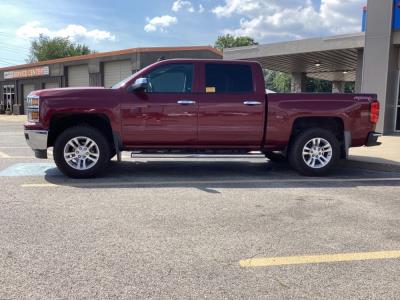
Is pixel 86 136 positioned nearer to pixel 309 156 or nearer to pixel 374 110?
pixel 309 156

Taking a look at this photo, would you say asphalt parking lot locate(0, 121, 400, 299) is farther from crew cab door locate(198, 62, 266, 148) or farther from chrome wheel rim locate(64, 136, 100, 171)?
crew cab door locate(198, 62, 266, 148)

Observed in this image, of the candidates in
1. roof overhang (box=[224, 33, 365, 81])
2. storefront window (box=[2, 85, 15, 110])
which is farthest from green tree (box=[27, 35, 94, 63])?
roof overhang (box=[224, 33, 365, 81])

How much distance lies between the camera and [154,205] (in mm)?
5805

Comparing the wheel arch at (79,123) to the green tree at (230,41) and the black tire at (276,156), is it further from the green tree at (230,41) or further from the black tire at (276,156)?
the green tree at (230,41)

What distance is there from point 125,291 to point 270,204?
9.97 feet

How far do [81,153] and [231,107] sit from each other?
2608 millimetres

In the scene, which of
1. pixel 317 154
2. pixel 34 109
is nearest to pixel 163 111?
pixel 34 109

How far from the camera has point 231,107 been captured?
770cm

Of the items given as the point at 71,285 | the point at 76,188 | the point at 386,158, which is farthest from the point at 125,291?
the point at 386,158

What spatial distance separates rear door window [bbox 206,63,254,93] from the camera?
7.84 meters

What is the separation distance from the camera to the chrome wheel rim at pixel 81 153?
24.4ft

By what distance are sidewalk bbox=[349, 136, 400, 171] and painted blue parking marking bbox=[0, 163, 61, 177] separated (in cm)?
591

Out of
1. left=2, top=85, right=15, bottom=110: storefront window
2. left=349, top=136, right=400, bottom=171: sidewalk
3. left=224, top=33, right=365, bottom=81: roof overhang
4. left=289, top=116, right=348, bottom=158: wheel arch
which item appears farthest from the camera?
left=2, top=85, right=15, bottom=110: storefront window

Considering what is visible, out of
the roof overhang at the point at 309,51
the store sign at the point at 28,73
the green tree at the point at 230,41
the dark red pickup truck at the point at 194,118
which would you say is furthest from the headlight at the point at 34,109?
the green tree at the point at 230,41
